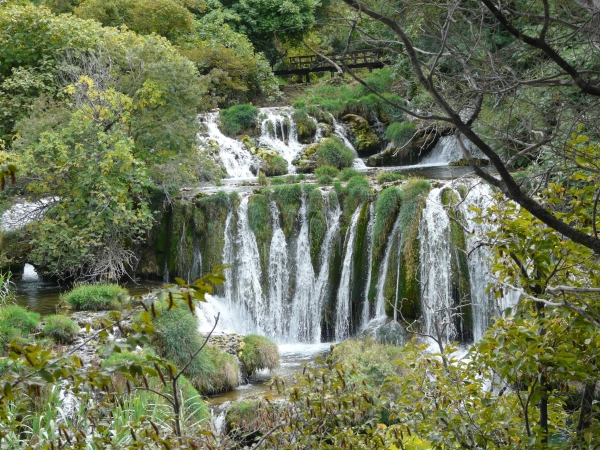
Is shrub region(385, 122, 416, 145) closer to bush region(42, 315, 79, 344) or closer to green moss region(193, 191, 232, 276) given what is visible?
green moss region(193, 191, 232, 276)

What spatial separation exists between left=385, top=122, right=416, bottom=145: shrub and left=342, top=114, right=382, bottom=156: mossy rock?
22.6 inches

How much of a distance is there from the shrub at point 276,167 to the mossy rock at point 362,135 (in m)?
2.89

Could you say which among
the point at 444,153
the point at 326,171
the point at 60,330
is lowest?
the point at 60,330

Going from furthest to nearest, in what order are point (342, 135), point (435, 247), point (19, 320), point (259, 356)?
1. point (342, 135)
2. point (435, 247)
3. point (259, 356)
4. point (19, 320)

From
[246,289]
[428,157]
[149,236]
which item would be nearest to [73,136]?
[149,236]

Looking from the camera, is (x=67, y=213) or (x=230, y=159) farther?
(x=230, y=159)

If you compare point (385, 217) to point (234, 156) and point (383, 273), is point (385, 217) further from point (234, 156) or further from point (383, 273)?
point (234, 156)

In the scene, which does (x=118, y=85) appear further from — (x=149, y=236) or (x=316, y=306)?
(x=316, y=306)

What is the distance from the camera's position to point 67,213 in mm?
13133

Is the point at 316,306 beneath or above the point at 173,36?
beneath

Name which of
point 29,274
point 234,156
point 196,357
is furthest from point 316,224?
point 29,274

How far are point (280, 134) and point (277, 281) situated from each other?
24.7 ft

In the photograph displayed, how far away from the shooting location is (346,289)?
13.4 meters

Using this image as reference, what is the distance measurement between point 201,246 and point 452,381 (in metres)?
11.4
